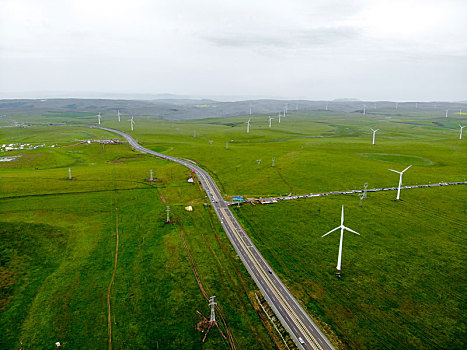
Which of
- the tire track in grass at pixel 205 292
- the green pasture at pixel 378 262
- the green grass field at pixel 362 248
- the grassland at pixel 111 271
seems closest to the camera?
the tire track in grass at pixel 205 292

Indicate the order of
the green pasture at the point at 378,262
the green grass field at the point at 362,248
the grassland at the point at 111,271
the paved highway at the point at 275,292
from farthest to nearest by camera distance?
the green grass field at the point at 362,248
the green pasture at the point at 378,262
the grassland at the point at 111,271
the paved highway at the point at 275,292

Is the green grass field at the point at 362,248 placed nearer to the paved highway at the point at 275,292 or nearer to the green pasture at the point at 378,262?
the green pasture at the point at 378,262

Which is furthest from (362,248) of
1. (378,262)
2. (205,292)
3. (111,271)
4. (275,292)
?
(111,271)

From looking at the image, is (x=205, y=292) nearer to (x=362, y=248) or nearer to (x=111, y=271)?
(x=111, y=271)

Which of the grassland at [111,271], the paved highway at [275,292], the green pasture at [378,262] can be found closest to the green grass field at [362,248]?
the green pasture at [378,262]

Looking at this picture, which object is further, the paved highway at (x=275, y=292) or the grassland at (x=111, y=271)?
the grassland at (x=111, y=271)

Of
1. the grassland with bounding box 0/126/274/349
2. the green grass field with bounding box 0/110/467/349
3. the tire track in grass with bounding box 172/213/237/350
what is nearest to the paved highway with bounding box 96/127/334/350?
the green grass field with bounding box 0/110/467/349

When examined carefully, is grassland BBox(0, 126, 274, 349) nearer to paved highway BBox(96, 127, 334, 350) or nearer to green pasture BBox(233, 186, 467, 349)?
paved highway BBox(96, 127, 334, 350)
